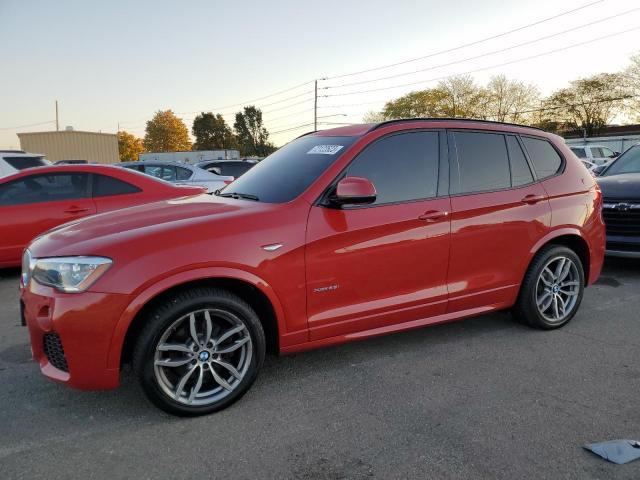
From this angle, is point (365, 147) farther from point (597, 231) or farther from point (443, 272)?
point (597, 231)

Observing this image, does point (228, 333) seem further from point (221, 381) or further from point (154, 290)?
point (154, 290)

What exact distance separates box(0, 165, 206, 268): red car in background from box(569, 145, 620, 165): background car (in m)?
20.6

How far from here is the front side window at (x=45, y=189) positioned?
6035 millimetres

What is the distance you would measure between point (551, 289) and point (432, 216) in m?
1.54

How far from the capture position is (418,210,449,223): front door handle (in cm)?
335

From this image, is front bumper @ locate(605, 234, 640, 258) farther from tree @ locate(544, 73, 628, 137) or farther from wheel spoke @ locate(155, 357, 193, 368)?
tree @ locate(544, 73, 628, 137)

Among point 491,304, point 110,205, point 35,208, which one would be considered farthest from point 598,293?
point 35,208

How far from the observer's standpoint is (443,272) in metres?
3.48

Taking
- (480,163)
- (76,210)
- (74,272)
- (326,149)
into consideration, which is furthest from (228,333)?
(76,210)

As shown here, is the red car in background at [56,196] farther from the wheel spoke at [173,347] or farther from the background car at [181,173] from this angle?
the background car at [181,173]

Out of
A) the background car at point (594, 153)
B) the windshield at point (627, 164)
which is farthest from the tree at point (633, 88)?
the windshield at point (627, 164)

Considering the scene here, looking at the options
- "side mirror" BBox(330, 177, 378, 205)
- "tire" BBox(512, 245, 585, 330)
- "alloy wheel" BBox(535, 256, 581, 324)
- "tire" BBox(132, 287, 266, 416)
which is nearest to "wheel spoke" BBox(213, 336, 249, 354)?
"tire" BBox(132, 287, 266, 416)

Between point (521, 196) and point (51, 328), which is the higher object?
point (521, 196)

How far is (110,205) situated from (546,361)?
5.41 m
